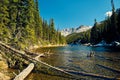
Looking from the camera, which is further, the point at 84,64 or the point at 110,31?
the point at 110,31

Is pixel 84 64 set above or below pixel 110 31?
below

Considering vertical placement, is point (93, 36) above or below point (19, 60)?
above

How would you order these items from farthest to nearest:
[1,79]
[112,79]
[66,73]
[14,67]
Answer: [14,67]
[66,73]
[112,79]
[1,79]

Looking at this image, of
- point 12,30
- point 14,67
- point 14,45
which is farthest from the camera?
point 12,30

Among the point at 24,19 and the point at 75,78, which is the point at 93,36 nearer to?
the point at 24,19

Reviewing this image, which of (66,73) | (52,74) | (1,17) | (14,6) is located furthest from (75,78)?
(14,6)

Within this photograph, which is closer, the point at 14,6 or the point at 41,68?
the point at 41,68

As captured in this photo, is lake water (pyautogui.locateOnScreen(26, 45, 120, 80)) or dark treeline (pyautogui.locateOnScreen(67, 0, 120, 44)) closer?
lake water (pyautogui.locateOnScreen(26, 45, 120, 80))

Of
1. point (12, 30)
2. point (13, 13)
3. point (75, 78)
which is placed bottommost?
point (75, 78)

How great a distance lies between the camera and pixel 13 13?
144 feet

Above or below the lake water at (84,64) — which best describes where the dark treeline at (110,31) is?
above

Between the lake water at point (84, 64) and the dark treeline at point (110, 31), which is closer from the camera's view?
the lake water at point (84, 64)

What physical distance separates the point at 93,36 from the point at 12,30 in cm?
9576

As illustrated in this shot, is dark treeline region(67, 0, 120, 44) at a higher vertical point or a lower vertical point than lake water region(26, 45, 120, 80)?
higher
